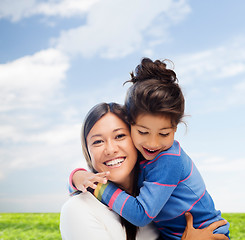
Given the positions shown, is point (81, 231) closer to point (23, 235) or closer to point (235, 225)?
point (23, 235)

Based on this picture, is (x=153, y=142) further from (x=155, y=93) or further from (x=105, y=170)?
(x=105, y=170)

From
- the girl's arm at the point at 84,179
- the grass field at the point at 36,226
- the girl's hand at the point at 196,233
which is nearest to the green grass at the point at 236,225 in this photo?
the grass field at the point at 36,226

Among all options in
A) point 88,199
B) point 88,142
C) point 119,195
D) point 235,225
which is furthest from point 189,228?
point 235,225

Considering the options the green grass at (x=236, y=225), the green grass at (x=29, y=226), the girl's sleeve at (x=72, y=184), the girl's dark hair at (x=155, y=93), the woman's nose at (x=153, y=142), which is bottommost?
the green grass at (x=236, y=225)

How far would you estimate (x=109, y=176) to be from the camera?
2471 mm

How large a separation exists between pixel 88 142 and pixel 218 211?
3.68 feet

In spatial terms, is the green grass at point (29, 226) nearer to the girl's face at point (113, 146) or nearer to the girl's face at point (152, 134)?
the girl's face at point (113, 146)

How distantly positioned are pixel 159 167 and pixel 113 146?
0.35 metres

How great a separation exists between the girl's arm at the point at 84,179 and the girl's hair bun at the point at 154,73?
0.72 meters

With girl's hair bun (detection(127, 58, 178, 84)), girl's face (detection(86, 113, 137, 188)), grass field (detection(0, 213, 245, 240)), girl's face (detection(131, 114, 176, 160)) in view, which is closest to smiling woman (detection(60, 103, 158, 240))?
girl's face (detection(86, 113, 137, 188))

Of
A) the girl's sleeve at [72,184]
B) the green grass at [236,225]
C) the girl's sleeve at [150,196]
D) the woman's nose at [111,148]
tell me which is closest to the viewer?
the girl's sleeve at [150,196]

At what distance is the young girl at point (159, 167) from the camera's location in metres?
2.27

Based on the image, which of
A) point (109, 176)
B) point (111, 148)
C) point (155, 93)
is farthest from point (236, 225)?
point (155, 93)

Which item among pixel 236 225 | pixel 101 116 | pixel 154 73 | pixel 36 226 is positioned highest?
pixel 154 73
